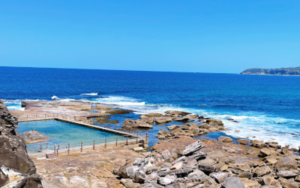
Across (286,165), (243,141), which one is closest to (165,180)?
(286,165)

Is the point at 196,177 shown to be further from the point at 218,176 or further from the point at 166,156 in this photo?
the point at 166,156

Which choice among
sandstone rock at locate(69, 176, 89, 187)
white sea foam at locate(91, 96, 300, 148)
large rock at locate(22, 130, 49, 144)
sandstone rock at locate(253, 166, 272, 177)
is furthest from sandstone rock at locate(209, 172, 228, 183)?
white sea foam at locate(91, 96, 300, 148)

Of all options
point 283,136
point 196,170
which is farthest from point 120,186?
point 283,136

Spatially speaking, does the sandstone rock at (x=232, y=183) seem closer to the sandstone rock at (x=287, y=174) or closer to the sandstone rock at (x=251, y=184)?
the sandstone rock at (x=251, y=184)

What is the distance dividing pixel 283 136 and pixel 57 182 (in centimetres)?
3813

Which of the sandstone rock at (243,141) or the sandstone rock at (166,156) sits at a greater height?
the sandstone rock at (166,156)

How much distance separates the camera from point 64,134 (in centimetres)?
3622

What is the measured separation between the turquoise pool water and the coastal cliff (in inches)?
754

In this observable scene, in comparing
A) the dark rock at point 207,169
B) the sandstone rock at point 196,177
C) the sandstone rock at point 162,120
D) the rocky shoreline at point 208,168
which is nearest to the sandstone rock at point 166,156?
the rocky shoreline at point 208,168

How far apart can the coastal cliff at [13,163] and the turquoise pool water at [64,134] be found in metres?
19.1

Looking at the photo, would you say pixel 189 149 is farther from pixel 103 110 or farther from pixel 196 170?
pixel 103 110

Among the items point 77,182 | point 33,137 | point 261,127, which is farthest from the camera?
point 261,127

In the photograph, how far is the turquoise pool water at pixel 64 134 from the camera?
3122 centimetres

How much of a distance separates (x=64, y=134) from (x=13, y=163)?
27.9 metres
